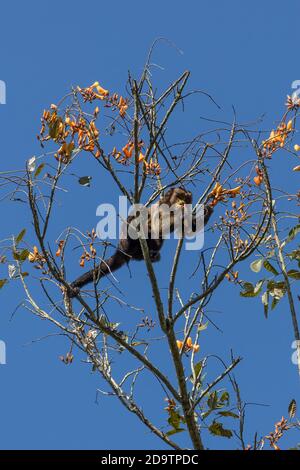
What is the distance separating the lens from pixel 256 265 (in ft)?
22.1

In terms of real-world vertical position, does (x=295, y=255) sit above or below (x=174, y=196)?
below

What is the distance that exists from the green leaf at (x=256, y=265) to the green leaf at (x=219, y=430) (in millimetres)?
1011

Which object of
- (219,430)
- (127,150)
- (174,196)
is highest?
(174,196)

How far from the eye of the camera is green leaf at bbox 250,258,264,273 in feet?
22.1

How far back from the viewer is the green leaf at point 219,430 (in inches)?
254

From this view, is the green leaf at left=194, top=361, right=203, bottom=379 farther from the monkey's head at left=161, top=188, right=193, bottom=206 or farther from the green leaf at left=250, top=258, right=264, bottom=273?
the monkey's head at left=161, top=188, right=193, bottom=206

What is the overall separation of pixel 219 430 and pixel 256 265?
108 centimetres

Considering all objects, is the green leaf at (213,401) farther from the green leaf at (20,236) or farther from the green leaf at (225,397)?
the green leaf at (20,236)

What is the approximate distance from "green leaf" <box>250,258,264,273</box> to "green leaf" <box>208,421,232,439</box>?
1.01 metres

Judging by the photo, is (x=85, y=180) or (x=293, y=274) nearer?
(x=85, y=180)

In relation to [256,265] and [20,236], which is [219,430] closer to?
[256,265]

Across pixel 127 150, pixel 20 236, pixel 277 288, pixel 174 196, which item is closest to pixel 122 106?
pixel 127 150

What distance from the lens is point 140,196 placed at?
605 centimetres

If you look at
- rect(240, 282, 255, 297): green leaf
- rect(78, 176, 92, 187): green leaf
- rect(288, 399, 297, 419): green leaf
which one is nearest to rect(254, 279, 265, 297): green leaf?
rect(240, 282, 255, 297): green leaf
